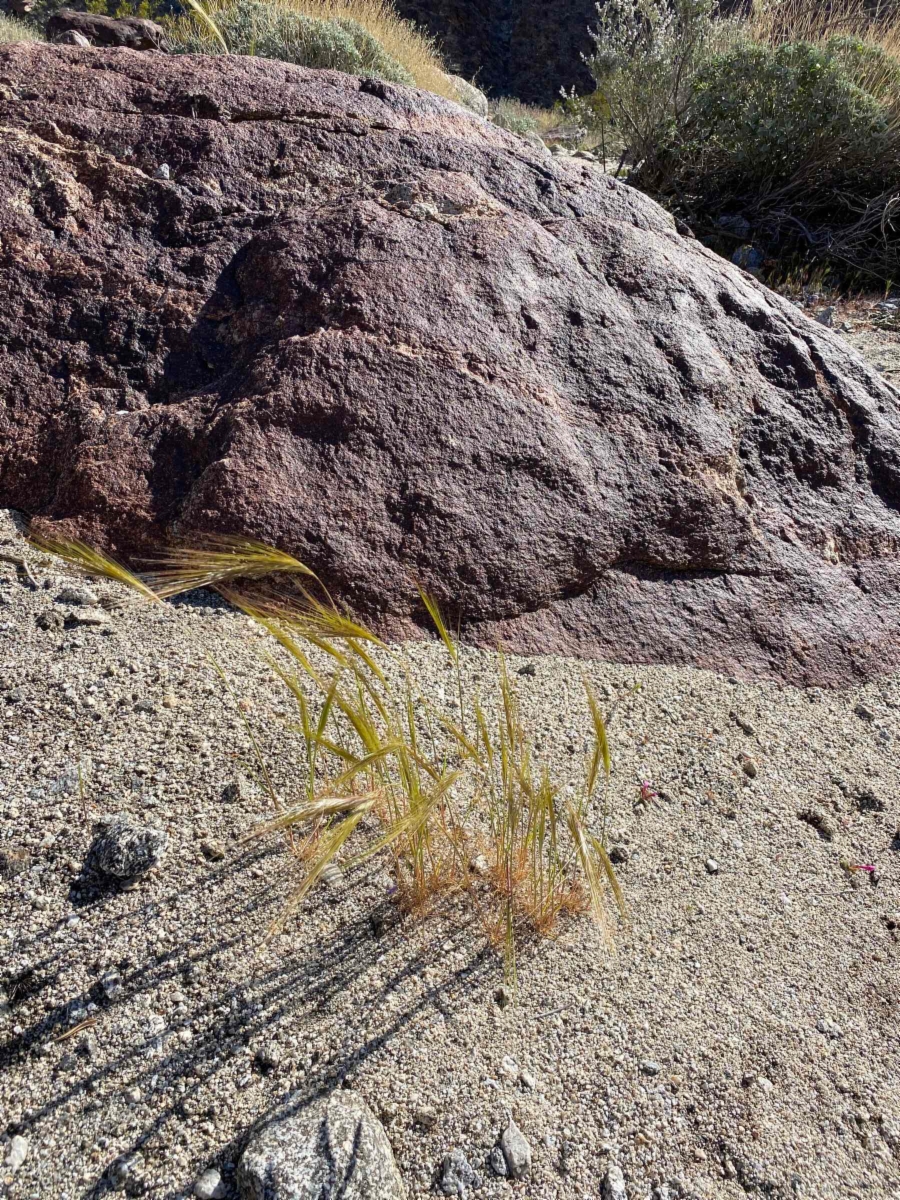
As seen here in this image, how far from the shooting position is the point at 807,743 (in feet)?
7.73

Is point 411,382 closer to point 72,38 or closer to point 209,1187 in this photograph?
point 209,1187

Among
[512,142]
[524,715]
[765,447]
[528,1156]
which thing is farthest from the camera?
[512,142]

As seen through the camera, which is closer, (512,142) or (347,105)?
(347,105)

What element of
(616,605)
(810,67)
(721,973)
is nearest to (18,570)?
(616,605)

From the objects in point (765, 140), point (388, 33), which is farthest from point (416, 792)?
point (388, 33)

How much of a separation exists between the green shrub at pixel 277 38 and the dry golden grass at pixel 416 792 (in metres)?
5.25

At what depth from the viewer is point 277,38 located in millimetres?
5895

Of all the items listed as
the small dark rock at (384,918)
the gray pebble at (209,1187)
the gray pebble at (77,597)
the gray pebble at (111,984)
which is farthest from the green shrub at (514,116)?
the gray pebble at (209,1187)

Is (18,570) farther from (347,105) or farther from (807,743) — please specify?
(807,743)

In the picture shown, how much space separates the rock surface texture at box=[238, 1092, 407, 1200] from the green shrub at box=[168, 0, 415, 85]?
6213mm

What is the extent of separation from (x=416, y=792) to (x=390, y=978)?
0.38 metres

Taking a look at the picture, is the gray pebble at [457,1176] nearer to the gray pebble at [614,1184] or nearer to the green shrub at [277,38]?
the gray pebble at [614,1184]

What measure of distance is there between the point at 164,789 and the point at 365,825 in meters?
0.43

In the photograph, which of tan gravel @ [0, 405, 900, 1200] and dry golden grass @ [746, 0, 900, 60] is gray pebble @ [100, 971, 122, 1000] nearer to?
tan gravel @ [0, 405, 900, 1200]
